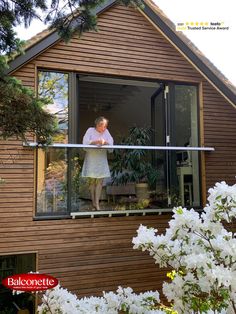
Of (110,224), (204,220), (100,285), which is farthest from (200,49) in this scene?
(204,220)

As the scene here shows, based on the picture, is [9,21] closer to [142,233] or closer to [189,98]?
[142,233]

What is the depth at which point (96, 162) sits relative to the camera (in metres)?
5.87

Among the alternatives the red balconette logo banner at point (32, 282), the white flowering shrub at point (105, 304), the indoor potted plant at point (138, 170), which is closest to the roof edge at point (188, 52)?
the indoor potted plant at point (138, 170)

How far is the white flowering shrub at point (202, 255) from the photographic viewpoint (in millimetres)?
2330

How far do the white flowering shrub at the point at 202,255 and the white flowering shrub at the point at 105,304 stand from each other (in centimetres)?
41

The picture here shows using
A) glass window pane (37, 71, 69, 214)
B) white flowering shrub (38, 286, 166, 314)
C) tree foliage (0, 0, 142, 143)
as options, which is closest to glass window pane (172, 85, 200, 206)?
glass window pane (37, 71, 69, 214)

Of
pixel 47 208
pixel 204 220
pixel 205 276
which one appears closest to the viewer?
pixel 205 276

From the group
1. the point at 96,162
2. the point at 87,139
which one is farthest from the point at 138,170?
the point at 87,139

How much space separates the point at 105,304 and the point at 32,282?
0.65m

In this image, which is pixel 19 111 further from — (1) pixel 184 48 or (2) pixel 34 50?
(1) pixel 184 48

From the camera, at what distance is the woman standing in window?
19.1 feet

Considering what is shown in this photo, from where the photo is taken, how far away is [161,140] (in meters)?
6.75

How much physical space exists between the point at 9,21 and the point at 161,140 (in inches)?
142

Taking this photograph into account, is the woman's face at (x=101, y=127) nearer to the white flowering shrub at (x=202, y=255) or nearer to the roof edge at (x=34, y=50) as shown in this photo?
the roof edge at (x=34, y=50)
